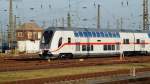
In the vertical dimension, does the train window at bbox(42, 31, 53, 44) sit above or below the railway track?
above

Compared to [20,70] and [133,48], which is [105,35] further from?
[20,70]

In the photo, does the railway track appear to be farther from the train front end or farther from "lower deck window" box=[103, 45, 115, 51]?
"lower deck window" box=[103, 45, 115, 51]

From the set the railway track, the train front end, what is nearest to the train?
the train front end

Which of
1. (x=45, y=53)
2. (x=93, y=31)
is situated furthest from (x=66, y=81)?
(x=93, y=31)

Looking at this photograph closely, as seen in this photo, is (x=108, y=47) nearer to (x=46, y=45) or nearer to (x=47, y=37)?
(x=47, y=37)

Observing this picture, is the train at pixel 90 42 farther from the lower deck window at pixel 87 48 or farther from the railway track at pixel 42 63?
the railway track at pixel 42 63

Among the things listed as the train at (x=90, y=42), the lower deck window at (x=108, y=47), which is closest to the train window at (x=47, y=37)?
the train at (x=90, y=42)

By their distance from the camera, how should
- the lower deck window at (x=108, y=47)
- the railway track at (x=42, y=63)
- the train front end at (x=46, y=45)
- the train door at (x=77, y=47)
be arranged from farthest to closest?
1. the lower deck window at (x=108, y=47)
2. the train door at (x=77, y=47)
3. the train front end at (x=46, y=45)
4. the railway track at (x=42, y=63)

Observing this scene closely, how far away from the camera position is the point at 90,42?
4566cm

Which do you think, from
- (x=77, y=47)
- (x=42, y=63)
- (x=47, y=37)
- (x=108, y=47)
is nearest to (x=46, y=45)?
(x=47, y=37)

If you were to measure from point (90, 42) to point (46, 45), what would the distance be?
5.44m

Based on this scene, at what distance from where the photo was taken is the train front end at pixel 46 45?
139 feet

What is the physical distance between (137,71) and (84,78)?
614 cm

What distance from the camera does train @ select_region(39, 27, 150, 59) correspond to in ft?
140
